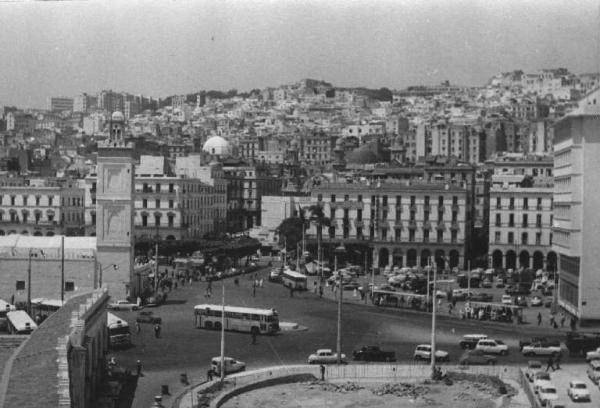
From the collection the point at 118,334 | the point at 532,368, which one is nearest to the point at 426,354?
the point at 532,368

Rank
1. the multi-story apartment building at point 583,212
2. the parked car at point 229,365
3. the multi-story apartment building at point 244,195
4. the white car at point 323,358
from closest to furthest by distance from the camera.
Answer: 1. the parked car at point 229,365
2. the white car at point 323,358
3. the multi-story apartment building at point 583,212
4. the multi-story apartment building at point 244,195

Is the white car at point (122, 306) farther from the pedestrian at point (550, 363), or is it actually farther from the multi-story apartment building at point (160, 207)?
the multi-story apartment building at point (160, 207)

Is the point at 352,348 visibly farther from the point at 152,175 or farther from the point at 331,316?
the point at 152,175

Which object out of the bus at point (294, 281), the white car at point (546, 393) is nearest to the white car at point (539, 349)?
the white car at point (546, 393)

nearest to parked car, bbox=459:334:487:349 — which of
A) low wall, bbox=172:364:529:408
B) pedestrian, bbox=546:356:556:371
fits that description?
pedestrian, bbox=546:356:556:371

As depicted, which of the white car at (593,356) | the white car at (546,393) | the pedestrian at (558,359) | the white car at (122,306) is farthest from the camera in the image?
the white car at (122,306)

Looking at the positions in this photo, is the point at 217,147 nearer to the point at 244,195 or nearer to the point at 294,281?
the point at 244,195
